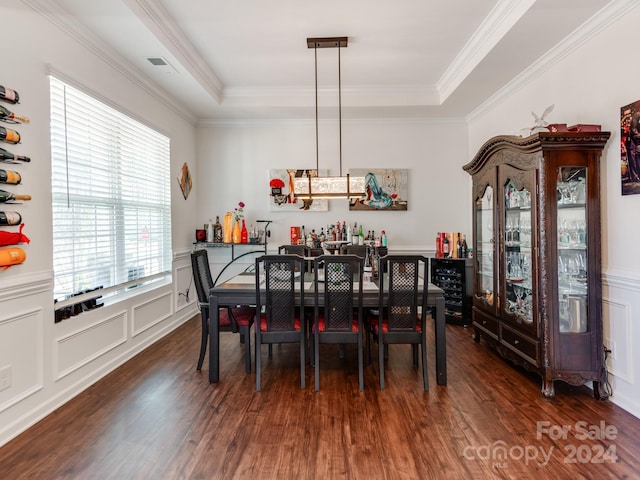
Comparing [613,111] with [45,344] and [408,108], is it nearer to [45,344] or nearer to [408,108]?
[408,108]

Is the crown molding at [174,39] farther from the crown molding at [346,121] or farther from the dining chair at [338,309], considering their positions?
the dining chair at [338,309]

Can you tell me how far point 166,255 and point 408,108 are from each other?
3.67 meters

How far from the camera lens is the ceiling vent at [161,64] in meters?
3.29

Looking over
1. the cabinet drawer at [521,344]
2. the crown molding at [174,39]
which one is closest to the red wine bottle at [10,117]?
the crown molding at [174,39]

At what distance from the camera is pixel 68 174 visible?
2.73 meters

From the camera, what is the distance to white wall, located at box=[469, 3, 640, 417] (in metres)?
2.41

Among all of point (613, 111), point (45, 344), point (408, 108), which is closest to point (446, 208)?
point (408, 108)

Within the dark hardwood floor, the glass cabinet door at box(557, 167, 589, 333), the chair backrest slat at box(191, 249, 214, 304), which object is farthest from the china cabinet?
the chair backrest slat at box(191, 249, 214, 304)

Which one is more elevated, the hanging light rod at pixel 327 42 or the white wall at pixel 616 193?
the hanging light rod at pixel 327 42

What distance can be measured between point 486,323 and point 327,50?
318 centimetres

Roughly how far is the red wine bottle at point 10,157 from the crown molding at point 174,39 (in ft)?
4.18

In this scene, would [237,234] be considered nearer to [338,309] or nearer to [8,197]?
[338,309]

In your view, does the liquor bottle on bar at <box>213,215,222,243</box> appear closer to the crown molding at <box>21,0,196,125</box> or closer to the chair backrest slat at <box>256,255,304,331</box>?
the crown molding at <box>21,0,196,125</box>

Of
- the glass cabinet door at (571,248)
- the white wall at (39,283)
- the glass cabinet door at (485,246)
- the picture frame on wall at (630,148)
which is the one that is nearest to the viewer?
the white wall at (39,283)
